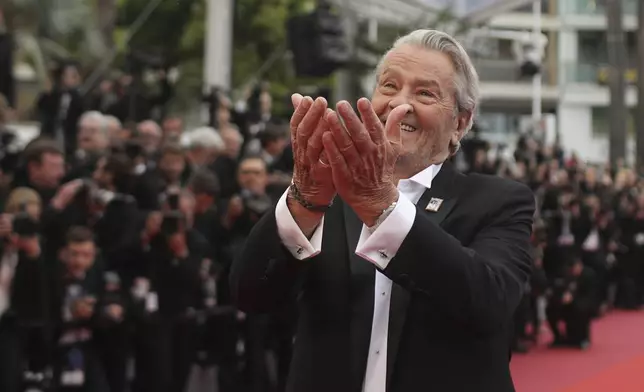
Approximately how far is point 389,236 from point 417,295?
218 millimetres

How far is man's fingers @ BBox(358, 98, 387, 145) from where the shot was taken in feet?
5.37

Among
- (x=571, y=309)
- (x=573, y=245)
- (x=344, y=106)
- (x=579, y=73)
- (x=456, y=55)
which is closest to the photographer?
(x=344, y=106)

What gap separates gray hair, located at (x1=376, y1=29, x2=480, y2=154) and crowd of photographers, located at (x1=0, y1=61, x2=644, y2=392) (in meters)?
3.38

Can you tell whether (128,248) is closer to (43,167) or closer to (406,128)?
(43,167)

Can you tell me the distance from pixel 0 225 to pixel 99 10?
7.84 metres

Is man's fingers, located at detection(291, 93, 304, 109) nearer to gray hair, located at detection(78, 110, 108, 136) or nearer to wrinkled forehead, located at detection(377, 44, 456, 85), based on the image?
wrinkled forehead, located at detection(377, 44, 456, 85)

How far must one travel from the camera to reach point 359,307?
199cm

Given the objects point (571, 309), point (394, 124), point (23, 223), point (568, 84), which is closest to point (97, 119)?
point (23, 223)

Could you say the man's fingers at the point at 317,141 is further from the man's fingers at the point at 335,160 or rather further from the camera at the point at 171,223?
the camera at the point at 171,223

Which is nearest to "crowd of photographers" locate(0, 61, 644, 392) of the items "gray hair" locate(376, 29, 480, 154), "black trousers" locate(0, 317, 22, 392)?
"black trousers" locate(0, 317, 22, 392)

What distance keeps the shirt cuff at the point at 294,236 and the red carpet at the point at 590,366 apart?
614 centimetres

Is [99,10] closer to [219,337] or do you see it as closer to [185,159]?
[185,159]

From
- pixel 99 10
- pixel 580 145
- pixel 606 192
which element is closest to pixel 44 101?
pixel 99 10

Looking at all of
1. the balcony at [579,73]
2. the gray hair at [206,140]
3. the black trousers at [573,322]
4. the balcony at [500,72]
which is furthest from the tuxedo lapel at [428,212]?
the balcony at [579,73]
